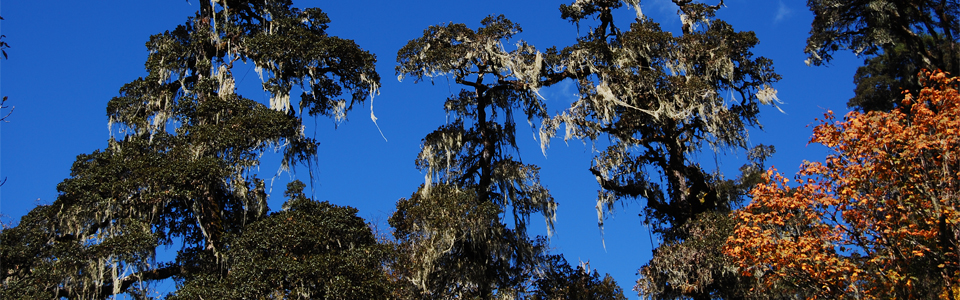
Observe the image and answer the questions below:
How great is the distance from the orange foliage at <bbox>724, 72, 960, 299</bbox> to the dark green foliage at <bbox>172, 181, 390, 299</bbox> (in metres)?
6.73

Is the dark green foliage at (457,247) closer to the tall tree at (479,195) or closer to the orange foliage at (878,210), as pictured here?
the tall tree at (479,195)

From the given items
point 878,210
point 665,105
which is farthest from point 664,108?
point 878,210

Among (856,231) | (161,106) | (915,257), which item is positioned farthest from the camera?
(161,106)

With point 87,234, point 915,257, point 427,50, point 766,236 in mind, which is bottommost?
point 915,257

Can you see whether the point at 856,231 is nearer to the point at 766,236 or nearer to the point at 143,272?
the point at 766,236

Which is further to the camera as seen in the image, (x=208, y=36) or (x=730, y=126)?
(x=208, y=36)

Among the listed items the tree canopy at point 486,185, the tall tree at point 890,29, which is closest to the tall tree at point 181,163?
the tree canopy at point 486,185

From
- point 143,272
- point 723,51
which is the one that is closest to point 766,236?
point 723,51

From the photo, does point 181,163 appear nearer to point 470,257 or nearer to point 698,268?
point 470,257

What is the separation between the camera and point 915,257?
10570 mm

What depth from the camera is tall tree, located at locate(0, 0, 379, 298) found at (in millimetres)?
14562

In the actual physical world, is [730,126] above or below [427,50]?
below

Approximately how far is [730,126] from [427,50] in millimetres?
7389

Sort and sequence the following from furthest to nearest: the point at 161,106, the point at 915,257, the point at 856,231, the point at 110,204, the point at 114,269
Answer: the point at 161,106 < the point at 110,204 < the point at 114,269 < the point at 856,231 < the point at 915,257
